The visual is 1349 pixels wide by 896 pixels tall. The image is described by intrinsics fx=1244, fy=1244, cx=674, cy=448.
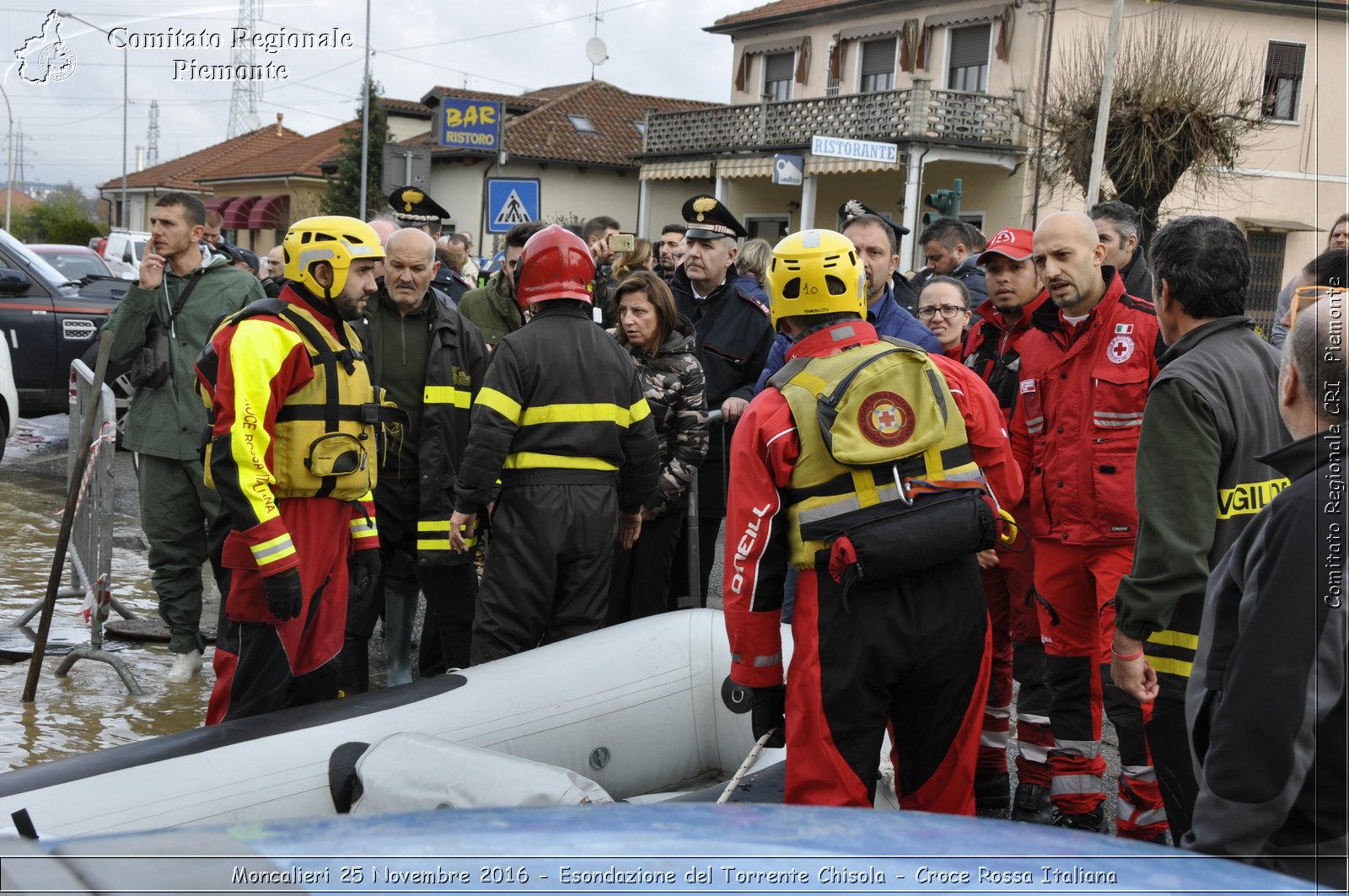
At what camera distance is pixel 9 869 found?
1.62m

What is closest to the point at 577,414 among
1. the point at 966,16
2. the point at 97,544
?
the point at 97,544

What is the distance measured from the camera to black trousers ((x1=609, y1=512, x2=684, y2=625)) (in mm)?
5676

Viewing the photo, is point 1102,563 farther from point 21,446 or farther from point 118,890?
point 21,446

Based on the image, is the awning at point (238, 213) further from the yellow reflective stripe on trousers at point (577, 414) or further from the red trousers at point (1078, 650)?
the red trousers at point (1078, 650)

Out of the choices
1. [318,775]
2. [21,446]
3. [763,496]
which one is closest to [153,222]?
[318,775]

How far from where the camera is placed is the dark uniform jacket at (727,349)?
612 cm

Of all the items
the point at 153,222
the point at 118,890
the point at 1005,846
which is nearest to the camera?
the point at 118,890

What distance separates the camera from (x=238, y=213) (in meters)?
47.2

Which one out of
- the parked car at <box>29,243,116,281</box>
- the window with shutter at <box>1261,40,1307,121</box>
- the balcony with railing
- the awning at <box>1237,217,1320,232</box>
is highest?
the window with shutter at <box>1261,40,1307,121</box>

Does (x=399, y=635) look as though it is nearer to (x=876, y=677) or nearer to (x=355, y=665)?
(x=355, y=665)

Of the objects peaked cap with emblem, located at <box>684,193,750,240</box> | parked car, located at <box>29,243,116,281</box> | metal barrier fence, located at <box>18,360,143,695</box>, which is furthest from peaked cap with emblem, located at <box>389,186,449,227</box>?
parked car, located at <box>29,243,116,281</box>

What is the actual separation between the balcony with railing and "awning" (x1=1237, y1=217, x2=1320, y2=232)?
4.95 m

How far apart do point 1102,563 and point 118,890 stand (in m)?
3.35

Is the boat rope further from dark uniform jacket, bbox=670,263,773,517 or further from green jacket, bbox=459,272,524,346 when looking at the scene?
green jacket, bbox=459,272,524,346
